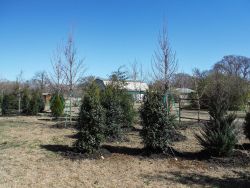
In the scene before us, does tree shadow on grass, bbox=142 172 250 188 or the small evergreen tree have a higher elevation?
the small evergreen tree

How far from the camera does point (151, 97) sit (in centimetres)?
840

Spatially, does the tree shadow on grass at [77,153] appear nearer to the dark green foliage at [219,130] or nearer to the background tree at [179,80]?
the dark green foliage at [219,130]

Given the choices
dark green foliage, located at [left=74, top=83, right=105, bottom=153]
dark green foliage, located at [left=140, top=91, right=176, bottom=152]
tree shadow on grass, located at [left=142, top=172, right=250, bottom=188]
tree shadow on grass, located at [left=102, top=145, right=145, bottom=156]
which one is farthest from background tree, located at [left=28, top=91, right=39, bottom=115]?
tree shadow on grass, located at [left=142, top=172, right=250, bottom=188]

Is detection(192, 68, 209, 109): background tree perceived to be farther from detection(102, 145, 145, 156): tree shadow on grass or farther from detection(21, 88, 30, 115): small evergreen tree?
detection(21, 88, 30, 115): small evergreen tree

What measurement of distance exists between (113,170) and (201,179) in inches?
74.5

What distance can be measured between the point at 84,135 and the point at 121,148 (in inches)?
57.0

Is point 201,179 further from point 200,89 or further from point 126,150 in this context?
point 200,89

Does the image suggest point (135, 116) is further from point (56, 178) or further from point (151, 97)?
point (56, 178)

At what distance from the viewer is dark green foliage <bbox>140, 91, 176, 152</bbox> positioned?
8.16 metres

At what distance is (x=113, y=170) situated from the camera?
6738 mm

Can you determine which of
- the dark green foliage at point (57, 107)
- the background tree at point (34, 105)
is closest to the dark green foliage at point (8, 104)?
the background tree at point (34, 105)

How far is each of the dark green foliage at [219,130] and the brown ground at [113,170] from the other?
56 cm

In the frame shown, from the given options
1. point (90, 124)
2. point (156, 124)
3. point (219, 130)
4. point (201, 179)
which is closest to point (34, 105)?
point (90, 124)

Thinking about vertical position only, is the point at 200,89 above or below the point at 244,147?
above
